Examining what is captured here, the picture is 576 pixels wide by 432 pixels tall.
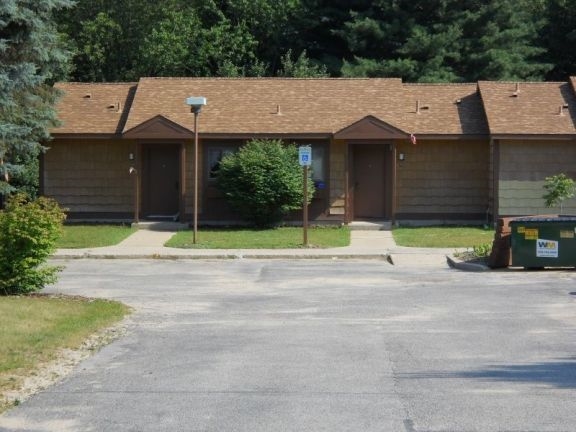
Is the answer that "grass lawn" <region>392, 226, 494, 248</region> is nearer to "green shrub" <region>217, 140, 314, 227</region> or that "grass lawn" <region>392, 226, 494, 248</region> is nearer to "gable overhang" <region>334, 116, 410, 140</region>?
"gable overhang" <region>334, 116, 410, 140</region>

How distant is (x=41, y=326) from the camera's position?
1305 cm

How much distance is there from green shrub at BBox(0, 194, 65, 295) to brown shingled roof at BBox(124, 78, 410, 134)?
1471 centimetres

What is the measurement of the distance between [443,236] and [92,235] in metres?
9.57

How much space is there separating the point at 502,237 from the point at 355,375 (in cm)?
1167

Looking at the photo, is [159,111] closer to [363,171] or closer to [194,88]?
[194,88]

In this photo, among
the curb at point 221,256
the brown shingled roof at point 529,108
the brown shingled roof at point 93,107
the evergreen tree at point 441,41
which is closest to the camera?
the curb at point 221,256

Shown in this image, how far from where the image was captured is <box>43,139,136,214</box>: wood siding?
31.6 metres

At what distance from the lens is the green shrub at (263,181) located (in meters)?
29.0

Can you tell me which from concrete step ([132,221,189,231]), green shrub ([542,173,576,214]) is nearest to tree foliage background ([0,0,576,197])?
concrete step ([132,221,189,231])

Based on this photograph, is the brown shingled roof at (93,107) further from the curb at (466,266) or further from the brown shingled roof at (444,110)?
the curb at (466,266)

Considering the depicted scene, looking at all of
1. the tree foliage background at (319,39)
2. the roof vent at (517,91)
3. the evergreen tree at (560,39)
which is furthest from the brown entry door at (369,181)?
the evergreen tree at (560,39)

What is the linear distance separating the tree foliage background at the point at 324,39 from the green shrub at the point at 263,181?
48.7 feet

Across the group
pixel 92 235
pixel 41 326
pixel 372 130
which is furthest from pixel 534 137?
pixel 41 326

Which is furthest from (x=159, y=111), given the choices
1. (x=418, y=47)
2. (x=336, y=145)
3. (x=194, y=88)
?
(x=418, y=47)
